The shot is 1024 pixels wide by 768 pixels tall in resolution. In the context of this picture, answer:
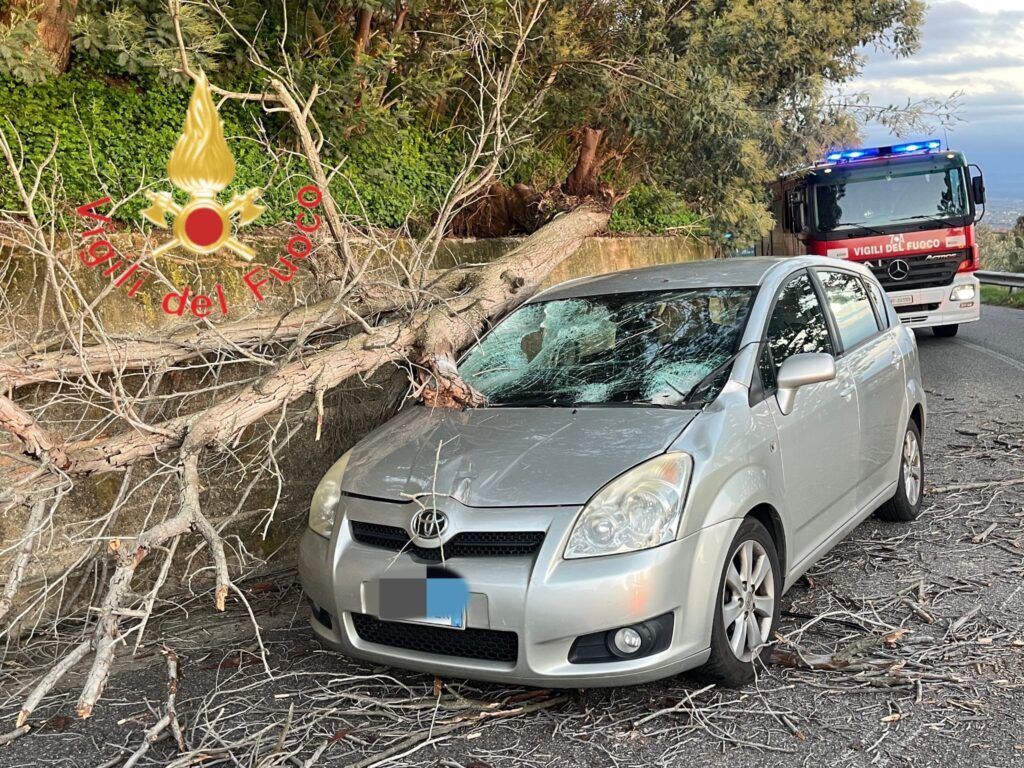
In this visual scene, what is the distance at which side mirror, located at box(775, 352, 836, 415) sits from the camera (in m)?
4.04

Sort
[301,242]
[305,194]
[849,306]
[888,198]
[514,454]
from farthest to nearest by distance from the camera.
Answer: [888,198] → [305,194] → [301,242] → [849,306] → [514,454]

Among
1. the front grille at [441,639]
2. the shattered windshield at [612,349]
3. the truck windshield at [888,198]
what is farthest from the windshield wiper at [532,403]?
the truck windshield at [888,198]

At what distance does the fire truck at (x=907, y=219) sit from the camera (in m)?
12.7

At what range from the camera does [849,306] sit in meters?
5.35

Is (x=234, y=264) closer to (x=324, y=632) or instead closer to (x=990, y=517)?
(x=324, y=632)

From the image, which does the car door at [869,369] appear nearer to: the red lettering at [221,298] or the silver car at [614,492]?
the silver car at [614,492]

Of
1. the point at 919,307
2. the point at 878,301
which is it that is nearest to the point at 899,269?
the point at 919,307

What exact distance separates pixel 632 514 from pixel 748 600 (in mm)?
712

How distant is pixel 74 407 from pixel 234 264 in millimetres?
1549

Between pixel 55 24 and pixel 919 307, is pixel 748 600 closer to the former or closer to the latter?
pixel 55 24

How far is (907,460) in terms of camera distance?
18.6 ft

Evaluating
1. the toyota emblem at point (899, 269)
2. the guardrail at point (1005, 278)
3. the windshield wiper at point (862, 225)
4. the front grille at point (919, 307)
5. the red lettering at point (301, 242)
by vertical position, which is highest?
the red lettering at point (301, 242)

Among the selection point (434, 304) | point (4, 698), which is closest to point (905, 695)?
point (434, 304)

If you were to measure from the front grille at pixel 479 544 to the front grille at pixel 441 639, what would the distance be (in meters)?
0.27
